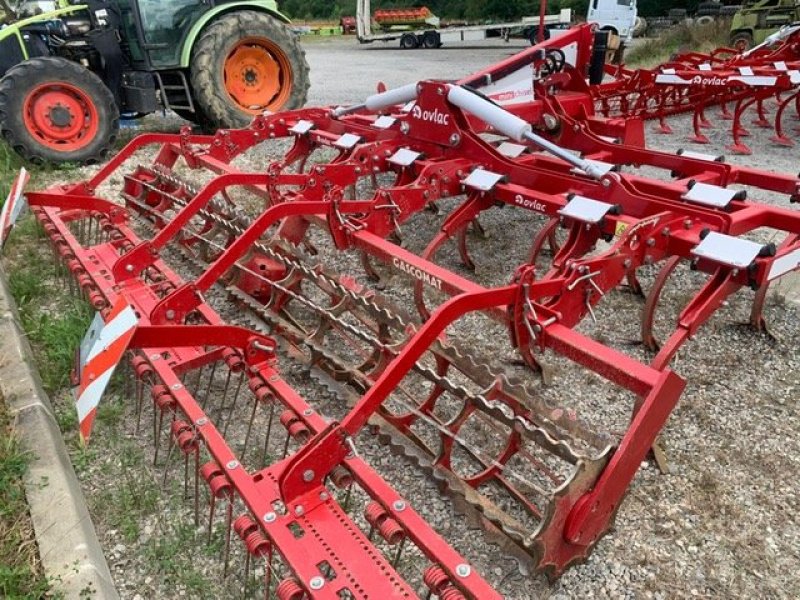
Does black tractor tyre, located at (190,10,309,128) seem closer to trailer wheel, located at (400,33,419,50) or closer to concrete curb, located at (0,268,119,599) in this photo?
concrete curb, located at (0,268,119,599)

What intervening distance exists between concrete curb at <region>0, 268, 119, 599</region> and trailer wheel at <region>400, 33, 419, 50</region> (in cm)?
1993

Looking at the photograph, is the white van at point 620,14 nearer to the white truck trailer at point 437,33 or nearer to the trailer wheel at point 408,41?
the white truck trailer at point 437,33

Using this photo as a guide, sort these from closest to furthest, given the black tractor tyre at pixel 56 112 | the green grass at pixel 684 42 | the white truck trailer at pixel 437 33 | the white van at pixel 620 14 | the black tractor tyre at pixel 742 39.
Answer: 1. the black tractor tyre at pixel 56 112
2. the black tractor tyre at pixel 742 39
3. the green grass at pixel 684 42
4. the white van at pixel 620 14
5. the white truck trailer at pixel 437 33

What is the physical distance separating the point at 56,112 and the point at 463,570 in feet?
18.0

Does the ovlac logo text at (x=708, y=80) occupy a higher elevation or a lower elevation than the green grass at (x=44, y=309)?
higher

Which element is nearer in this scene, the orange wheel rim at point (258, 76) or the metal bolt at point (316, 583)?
the metal bolt at point (316, 583)

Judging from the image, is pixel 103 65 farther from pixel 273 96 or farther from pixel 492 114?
pixel 492 114

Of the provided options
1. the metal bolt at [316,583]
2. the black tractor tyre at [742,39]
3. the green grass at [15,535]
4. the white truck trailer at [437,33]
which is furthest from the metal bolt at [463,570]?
the white truck trailer at [437,33]

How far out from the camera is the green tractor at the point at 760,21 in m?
13.9

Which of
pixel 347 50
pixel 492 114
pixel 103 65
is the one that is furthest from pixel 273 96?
pixel 347 50

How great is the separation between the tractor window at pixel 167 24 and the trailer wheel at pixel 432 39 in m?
15.9

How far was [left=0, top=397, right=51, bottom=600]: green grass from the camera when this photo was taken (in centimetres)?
179

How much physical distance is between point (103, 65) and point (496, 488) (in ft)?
18.7

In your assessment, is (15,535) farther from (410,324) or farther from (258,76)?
(258,76)
